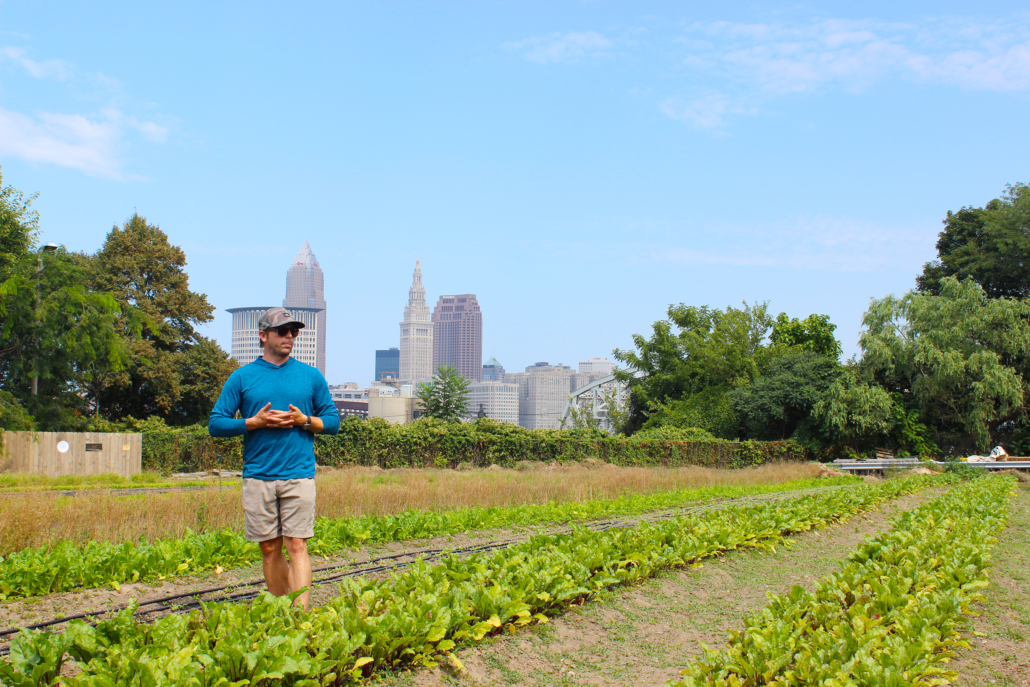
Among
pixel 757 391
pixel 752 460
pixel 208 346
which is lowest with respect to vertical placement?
pixel 752 460

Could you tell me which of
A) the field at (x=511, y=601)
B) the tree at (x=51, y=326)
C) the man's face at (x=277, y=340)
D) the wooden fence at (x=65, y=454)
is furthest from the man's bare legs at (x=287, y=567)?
the tree at (x=51, y=326)

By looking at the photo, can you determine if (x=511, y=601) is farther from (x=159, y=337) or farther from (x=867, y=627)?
(x=159, y=337)

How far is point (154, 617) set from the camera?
4.86 meters

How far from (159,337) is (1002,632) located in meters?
39.9

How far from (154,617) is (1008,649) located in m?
5.35

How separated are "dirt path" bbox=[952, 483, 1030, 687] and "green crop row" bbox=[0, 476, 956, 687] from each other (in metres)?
2.33

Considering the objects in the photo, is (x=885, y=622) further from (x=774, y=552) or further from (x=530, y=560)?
(x=774, y=552)

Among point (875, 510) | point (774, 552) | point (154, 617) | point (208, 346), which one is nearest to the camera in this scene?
point (154, 617)

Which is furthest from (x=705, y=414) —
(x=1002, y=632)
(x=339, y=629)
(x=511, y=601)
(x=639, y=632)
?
(x=339, y=629)

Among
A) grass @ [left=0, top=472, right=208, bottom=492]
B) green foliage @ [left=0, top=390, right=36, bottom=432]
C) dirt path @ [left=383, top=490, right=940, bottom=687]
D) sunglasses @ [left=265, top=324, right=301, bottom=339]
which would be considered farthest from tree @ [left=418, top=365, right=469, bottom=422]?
sunglasses @ [left=265, top=324, right=301, bottom=339]

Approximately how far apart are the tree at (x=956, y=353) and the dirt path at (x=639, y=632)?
27.4 m

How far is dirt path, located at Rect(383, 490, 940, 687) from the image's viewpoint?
3.99 metres

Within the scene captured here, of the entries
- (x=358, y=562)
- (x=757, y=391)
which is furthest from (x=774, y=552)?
(x=757, y=391)

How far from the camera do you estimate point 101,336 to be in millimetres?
29125
